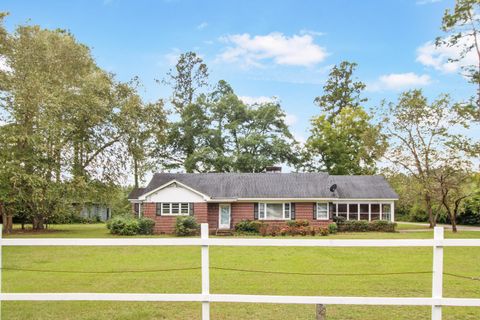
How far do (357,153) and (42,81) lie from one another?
32406 mm

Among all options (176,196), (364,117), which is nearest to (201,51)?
(364,117)

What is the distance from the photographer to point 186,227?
28.1 meters

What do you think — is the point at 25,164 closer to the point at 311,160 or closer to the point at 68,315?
the point at 68,315

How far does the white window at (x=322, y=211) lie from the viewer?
3088cm

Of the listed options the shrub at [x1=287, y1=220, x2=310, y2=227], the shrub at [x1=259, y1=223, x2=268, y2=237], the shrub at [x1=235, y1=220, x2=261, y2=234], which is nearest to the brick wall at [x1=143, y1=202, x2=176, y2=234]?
the shrub at [x1=235, y1=220, x2=261, y2=234]

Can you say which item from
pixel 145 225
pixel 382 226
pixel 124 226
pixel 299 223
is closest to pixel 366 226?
pixel 382 226

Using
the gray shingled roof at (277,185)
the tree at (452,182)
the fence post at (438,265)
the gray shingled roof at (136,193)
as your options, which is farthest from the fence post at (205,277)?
the gray shingled roof at (136,193)

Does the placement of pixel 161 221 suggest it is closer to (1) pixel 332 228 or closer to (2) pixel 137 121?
(2) pixel 137 121

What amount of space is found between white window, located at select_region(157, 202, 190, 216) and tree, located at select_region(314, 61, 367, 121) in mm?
27138

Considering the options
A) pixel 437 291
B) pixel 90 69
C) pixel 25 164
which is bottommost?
pixel 437 291

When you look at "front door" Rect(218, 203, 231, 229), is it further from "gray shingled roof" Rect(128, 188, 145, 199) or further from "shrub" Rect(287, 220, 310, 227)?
"gray shingled roof" Rect(128, 188, 145, 199)

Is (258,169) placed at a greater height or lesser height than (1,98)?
lesser

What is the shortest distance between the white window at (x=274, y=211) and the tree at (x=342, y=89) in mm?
23068

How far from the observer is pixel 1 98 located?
85.2ft
